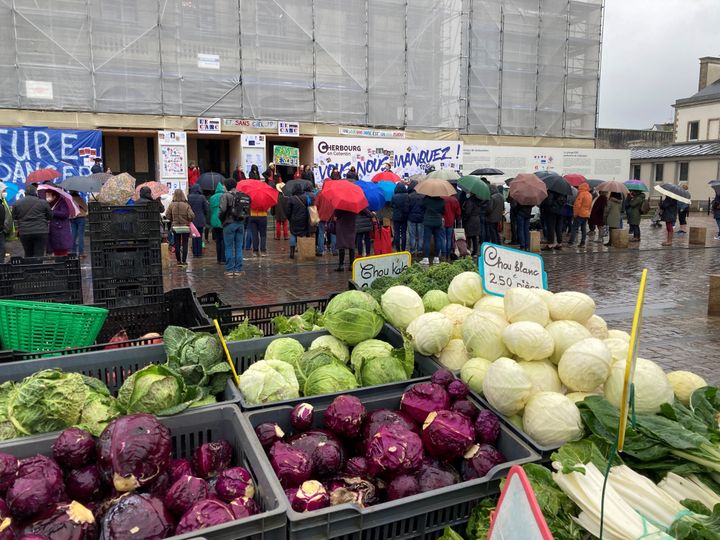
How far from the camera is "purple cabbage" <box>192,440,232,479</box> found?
2.32m

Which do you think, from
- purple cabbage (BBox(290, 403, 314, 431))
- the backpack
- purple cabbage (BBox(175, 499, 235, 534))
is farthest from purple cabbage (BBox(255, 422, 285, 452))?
the backpack

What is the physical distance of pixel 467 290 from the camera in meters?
4.00

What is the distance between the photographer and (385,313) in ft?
12.8

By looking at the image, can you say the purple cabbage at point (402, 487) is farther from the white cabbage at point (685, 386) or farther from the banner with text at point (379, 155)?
the banner with text at point (379, 155)

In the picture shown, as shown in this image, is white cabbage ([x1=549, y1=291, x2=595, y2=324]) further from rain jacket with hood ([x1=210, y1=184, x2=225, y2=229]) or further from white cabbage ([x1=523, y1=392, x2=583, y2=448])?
rain jacket with hood ([x1=210, y1=184, x2=225, y2=229])

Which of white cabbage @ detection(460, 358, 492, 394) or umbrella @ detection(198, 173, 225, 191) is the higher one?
umbrella @ detection(198, 173, 225, 191)

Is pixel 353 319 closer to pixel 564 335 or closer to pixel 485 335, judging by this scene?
pixel 485 335

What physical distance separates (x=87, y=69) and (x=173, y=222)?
969cm

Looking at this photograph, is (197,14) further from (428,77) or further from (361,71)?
(428,77)

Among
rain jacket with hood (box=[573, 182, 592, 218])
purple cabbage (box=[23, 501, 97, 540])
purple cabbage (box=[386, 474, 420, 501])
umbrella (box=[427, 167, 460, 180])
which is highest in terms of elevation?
umbrella (box=[427, 167, 460, 180])

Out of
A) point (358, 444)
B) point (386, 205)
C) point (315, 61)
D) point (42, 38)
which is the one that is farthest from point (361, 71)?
point (358, 444)

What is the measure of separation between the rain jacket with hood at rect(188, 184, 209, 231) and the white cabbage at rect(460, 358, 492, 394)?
11.1 metres

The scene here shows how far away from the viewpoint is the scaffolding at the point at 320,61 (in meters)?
18.0

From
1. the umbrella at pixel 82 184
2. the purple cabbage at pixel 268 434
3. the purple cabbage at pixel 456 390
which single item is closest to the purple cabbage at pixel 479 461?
the purple cabbage at pixel 456 390
